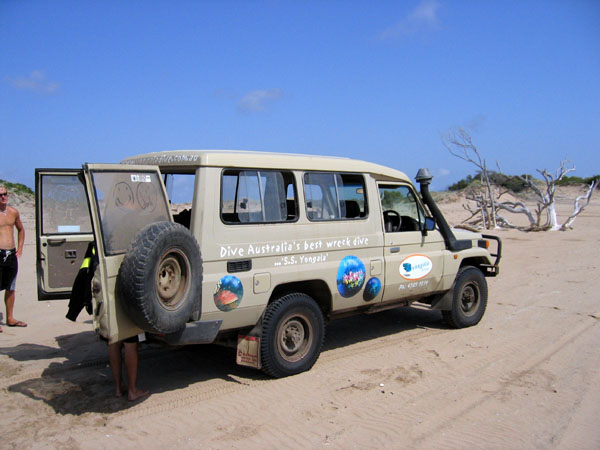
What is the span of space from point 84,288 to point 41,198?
1.39m

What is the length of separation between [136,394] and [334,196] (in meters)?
2.90

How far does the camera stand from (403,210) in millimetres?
6957

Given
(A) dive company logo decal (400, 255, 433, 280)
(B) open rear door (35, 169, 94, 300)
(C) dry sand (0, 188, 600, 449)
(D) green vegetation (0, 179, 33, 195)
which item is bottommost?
(C) dry sand (0, 188, 600, 449)

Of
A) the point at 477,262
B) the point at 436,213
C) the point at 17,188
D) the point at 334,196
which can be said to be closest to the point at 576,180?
the point at 17,188

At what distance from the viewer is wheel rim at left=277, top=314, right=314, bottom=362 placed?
5461 millimetres

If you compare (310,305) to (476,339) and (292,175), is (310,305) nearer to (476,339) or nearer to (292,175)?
(292,175)

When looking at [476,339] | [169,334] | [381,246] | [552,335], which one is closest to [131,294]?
[169,334]

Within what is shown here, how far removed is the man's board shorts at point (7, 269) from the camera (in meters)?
7.10

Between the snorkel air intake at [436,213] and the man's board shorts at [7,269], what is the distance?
5626 mm

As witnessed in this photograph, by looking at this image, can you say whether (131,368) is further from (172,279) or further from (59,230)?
(59,230)

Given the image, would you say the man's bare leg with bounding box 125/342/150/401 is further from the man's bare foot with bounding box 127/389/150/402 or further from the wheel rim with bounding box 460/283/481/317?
the wheel rim with bounding box 460/283/481/317

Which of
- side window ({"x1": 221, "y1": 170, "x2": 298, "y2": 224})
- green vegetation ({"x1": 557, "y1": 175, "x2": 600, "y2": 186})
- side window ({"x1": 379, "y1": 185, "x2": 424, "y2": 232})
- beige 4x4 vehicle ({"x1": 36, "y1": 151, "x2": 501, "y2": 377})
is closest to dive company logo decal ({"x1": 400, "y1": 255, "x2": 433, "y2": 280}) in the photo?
beige 4x4 vehicle ({"x1": 36, "y1": 151, "x2": 501, "y2": 377})

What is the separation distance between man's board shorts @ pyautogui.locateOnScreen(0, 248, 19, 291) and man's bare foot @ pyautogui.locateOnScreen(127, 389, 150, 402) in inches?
132

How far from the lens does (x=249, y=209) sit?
5.19 meters
